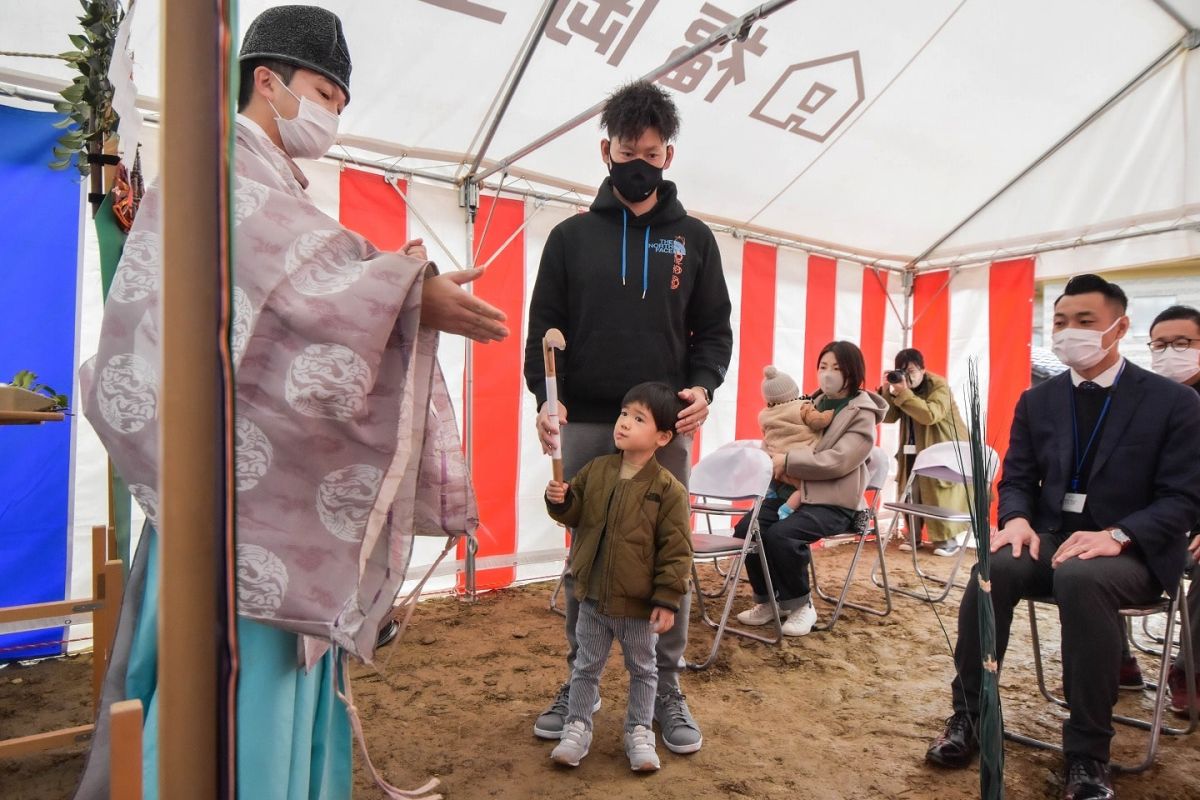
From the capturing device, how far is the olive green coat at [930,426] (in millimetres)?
5152

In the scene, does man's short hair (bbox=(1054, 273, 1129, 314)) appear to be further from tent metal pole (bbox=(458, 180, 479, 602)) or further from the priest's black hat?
tent metal pole (bbox=(458, 180, 479, 602))

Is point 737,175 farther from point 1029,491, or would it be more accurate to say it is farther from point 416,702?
point 416,702

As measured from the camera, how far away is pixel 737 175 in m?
4.33

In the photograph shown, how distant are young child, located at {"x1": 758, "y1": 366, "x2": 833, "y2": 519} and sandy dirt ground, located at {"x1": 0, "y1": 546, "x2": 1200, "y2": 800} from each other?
2.46 feet

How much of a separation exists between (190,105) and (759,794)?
2063 millimetres

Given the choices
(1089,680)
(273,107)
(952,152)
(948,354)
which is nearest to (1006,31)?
(952,152)

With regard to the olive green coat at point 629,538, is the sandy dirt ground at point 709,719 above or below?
below

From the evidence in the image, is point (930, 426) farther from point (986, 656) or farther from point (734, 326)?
point (986, 656)

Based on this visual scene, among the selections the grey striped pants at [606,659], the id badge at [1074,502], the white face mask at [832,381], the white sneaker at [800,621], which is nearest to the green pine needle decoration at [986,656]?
the grey striped pants at [606,659]

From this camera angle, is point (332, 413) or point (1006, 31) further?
point (1006, 31)

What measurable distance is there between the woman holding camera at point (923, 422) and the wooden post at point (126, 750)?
16.3 ft

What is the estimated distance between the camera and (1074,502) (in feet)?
7.16

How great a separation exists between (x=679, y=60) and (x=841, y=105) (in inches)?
58.7

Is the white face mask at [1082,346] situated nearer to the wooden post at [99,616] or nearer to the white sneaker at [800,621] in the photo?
the white sneaker at [800,621]
